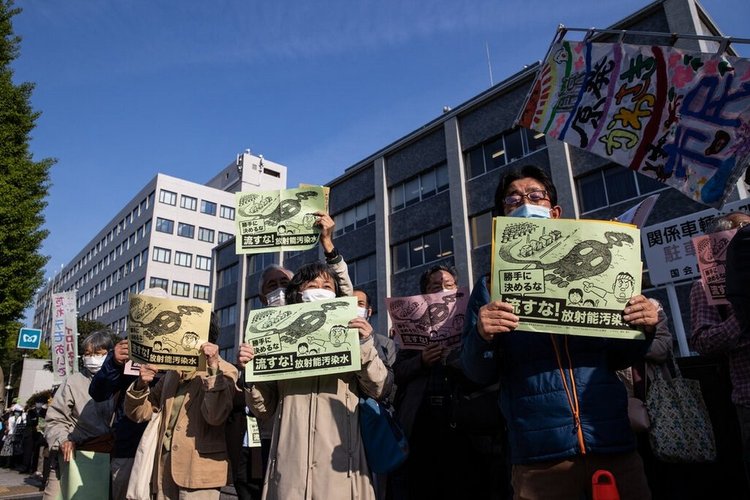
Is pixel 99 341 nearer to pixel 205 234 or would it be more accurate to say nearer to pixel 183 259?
pixel 183 259

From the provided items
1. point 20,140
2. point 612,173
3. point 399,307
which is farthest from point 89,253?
point 399,307

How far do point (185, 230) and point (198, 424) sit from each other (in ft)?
194

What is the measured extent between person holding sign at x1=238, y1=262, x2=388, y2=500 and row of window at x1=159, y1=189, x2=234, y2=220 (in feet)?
195

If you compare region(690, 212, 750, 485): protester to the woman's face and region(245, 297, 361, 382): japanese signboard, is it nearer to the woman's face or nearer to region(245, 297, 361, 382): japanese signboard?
region(245, 297, 361, 382): japanese signboard

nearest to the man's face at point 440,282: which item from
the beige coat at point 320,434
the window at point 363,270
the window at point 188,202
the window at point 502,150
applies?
the beige coat at point 320,434

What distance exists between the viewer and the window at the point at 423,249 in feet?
70.4

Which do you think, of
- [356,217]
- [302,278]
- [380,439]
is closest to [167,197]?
[356,217]

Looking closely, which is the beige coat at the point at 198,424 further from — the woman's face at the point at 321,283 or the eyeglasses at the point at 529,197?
the eyeglasses at the point at 529,197

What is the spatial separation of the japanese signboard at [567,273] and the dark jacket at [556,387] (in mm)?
216

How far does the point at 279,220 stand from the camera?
13.2 ft

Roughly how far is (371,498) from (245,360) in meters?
1.02

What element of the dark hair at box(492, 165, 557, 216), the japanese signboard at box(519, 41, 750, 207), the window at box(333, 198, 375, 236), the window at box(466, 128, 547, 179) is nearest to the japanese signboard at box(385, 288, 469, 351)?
the dark hair at box(492, 165, 557, 216)

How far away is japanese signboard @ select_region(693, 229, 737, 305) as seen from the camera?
117 inches

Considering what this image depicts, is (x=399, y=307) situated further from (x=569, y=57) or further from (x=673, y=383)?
(x=569, y=57)
